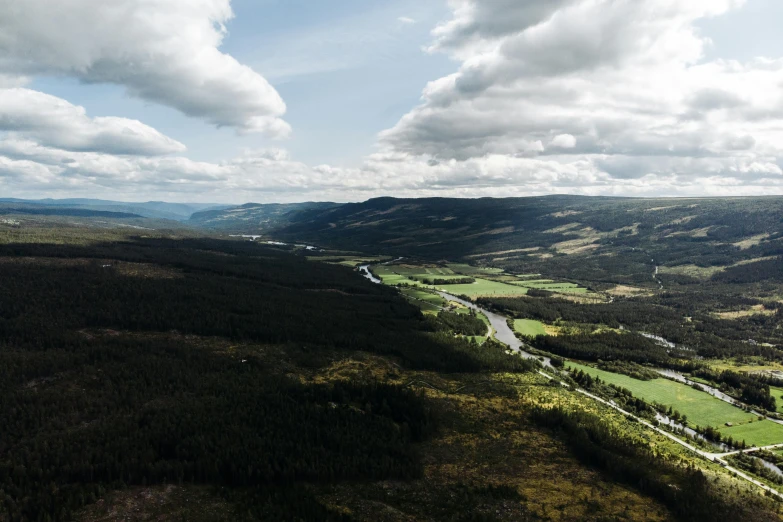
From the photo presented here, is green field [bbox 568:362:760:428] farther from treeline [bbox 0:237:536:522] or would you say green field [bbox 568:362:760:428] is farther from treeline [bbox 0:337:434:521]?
treeline [bbox 0:337:434:521]

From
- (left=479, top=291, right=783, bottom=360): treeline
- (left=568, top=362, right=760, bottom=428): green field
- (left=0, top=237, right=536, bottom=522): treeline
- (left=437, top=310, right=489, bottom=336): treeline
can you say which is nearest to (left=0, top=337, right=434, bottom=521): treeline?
(left=0, top=237, right=536, bottom=522): treeline

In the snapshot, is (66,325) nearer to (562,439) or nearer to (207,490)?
(207,490)

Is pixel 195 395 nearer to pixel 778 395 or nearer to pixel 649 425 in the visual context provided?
pixel 649 425

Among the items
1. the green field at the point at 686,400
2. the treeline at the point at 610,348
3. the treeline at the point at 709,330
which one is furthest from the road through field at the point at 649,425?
the treeline at the point at 709,330

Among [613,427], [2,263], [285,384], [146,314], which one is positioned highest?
[2,263]

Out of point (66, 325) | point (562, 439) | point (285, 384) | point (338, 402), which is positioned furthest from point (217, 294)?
point (562, 439)

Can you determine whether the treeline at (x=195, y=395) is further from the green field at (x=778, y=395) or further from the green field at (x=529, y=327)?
the green field at (x=778, y=395)

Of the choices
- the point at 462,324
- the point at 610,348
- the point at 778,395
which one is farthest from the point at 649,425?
the point at 462,324
